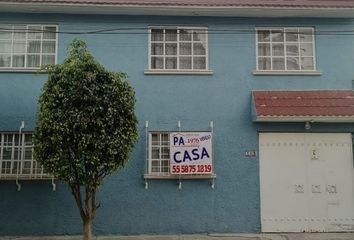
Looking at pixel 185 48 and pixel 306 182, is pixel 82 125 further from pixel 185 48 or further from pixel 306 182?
pixel 306 182

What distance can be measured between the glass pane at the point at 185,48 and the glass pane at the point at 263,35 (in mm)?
1790

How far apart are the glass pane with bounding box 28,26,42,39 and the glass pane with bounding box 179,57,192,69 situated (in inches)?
141

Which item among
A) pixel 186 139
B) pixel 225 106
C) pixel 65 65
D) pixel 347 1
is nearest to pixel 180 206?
pixel 186 139

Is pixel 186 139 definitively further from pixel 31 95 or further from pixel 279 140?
pixel 31 95

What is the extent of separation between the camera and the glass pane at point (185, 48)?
11125 mm

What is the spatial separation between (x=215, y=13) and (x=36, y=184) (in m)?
6.02

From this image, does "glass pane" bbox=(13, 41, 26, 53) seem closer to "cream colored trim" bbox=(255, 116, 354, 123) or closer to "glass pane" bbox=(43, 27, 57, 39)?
"glass pane" bbox=(43, 27, 57, 39)

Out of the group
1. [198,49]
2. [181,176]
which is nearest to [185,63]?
[198,49]

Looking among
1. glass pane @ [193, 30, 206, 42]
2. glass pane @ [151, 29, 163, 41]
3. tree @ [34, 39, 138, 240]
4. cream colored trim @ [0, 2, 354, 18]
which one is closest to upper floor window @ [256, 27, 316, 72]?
cream colored trim @ [0, 2, 354, 18]

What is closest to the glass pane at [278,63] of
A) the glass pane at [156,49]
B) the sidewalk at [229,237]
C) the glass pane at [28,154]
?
the glass pane at [156,49]

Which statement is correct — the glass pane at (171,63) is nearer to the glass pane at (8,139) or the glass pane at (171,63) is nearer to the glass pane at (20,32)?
the glass pane at (20,32)

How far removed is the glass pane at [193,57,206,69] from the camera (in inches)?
437

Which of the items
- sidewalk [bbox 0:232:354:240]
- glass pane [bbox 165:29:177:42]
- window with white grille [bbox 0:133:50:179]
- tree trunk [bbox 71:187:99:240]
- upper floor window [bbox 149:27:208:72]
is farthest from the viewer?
glass pane [bbox 165:29:177:42]

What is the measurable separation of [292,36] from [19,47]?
6928 mm
